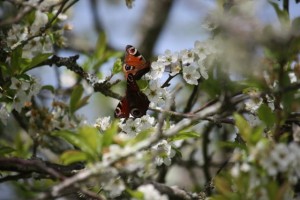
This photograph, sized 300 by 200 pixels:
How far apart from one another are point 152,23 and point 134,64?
280cm

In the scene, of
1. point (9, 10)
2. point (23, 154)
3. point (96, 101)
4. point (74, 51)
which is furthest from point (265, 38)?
point (96, 101)

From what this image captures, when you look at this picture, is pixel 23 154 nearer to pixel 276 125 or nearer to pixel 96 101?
pixel 276 125

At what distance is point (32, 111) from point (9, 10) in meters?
1.06

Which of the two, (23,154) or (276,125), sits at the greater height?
(23,154)

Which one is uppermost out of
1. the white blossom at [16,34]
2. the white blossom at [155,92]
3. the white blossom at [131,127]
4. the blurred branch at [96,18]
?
the blurred branch at [96,18]

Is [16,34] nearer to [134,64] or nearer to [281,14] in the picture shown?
[134,64]

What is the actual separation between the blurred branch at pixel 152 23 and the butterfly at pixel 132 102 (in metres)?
2.48

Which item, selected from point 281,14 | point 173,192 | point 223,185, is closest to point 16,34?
point 173,192

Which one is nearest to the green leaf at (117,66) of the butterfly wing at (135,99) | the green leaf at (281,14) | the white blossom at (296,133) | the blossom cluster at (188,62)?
the blossom cluster at (188,62)

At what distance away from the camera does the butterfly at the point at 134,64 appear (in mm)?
2229

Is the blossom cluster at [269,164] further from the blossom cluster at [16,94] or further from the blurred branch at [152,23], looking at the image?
the blurred branch at [152,23]

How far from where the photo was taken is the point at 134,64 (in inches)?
88.5

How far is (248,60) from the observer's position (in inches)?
72.9

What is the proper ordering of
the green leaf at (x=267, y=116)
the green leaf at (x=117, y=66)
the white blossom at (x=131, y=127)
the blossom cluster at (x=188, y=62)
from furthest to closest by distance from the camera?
the green leaf at (x=117, y=66), the blossom cluster at (x=188, y=62), the white blossom at (x=131, y=127), the green leaf at (x=267, y=116)
